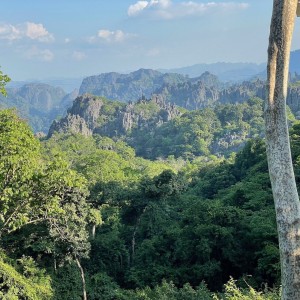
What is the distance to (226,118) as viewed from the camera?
99312 millimetres

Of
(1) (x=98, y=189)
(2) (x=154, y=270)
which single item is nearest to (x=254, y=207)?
(2) (x=154, y=270)

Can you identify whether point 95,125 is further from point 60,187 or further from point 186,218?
point 60,187

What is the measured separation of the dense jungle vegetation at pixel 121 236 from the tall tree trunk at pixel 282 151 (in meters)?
3.99

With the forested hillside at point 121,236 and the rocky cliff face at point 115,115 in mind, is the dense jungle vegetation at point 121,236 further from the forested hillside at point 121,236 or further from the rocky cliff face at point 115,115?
the rocky cliff face at point 115,115

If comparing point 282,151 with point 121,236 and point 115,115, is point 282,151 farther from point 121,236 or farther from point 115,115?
point 115,115

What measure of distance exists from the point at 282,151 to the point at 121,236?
733 inches

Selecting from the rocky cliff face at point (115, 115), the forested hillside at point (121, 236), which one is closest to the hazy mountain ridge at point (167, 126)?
the rocky cliff face at point (115, 115)

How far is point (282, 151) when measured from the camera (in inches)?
136

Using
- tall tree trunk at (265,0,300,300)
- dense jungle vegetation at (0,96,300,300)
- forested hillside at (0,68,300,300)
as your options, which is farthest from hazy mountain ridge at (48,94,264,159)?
tall tree trunk at (265,0,300,300)

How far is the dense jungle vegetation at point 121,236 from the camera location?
24.4 feet

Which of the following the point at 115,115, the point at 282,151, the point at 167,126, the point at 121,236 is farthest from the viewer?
the point at 115,115

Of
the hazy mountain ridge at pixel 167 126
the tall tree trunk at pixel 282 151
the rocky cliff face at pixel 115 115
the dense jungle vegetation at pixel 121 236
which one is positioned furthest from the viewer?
the rocky cliff face at pixel 115 115

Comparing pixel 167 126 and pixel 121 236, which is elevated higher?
pixel 167 126

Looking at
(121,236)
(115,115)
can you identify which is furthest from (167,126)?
(121,236)
